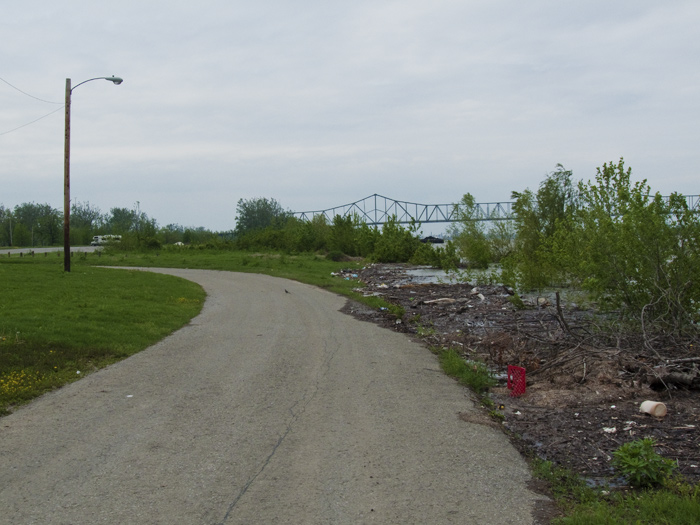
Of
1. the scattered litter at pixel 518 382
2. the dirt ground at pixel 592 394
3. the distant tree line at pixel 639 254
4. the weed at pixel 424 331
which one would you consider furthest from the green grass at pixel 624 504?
the weed at pixel 424 331

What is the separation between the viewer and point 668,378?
283 inches

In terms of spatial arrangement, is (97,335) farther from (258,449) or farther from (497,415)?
(497,415)

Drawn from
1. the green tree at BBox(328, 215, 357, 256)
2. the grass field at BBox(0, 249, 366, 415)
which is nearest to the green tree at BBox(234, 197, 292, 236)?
the green tree at BBox(328, 215, 357, 256)

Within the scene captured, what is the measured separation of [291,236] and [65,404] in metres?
62.4

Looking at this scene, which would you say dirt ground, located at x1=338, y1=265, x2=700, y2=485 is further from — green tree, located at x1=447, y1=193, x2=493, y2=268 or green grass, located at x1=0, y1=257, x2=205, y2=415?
green tree, located at x1=447, y1=193, x2=493, y2=268

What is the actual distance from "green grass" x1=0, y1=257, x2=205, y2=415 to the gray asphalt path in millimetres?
581

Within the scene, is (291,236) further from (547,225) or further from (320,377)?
(320,377)

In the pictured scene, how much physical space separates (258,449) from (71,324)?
25.3 ft

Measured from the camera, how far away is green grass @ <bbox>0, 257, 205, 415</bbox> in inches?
318

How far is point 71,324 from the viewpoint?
37.6 feet

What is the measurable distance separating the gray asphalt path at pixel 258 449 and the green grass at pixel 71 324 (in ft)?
1.91

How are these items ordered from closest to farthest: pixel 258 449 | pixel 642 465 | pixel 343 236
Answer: pixel 642 465 < pixel 258 449 < pixel 343 236

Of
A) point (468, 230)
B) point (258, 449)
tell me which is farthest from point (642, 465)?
point (468, 230)

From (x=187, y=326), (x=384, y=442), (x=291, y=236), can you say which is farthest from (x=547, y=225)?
(x=291, y=236)
